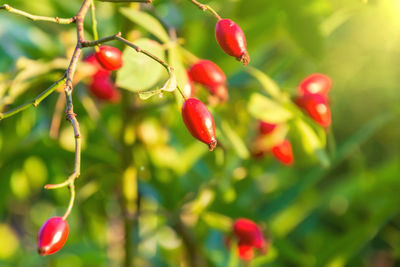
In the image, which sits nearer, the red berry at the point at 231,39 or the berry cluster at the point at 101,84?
the red berry at the point at 231,39

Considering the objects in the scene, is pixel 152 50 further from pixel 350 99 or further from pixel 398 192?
pixel 350 99

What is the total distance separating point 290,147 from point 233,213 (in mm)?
164

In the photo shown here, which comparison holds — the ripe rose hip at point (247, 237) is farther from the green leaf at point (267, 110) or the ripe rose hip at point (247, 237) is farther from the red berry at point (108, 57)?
the red berry at point (108, 57)

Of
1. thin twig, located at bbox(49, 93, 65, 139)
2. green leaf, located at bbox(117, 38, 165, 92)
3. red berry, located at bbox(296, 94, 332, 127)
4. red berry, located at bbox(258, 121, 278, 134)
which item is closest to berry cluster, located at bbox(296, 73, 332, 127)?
red berry, located at bbox(296, 94, 332, 127)

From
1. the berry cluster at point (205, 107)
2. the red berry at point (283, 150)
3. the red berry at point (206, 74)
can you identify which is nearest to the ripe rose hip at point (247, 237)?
the red berry at point (283, 150)

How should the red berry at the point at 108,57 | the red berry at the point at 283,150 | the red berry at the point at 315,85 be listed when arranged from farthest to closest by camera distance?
the red berry at the point at 283,150, the red berry at the point at 315,85, the red berry at the point at 108,57

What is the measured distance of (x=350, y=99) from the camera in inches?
80.4

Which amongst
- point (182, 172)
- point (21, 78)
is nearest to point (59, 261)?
point (182, 172)

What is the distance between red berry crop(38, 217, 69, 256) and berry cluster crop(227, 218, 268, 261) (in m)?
0.47

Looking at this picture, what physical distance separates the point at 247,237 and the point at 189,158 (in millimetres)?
264

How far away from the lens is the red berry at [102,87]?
1.01 meters

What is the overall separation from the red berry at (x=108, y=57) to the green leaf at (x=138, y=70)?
0.05m

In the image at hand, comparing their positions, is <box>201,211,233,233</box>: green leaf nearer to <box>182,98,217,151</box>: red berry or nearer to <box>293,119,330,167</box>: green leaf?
<box>293,119,330,167</box>: green leaf

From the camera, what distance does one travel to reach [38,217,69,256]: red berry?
490 millimetres
